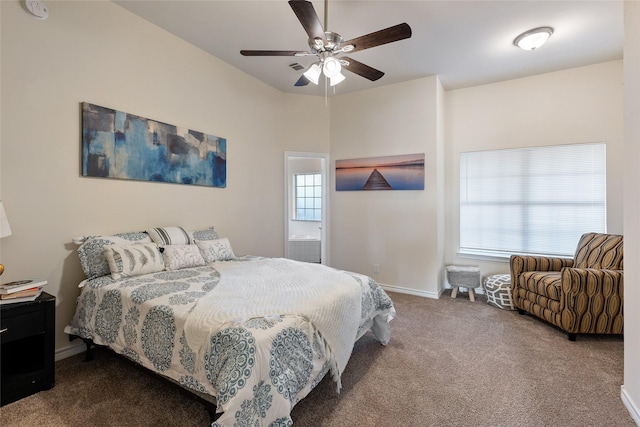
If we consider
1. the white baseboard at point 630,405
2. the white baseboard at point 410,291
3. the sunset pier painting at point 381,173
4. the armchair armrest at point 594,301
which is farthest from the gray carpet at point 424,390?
the sunset pier painting at point 381,173

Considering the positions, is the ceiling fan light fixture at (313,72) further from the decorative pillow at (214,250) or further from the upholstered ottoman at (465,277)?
the upholstered ottoman at (465,277)

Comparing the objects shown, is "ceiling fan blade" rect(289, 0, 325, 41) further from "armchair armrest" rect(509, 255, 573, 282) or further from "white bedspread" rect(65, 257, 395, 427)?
"armchair armrest" rect(509, 255, 573, 282)

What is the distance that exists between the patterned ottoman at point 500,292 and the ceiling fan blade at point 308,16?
3399mm

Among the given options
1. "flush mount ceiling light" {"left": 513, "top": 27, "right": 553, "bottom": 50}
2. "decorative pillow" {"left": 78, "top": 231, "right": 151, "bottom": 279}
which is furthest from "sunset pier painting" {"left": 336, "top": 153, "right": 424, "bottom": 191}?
"decorative pillow" {"left": 78, "top": 231, "right": 151, "bottom": 279}

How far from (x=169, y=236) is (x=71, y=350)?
3.83 feet

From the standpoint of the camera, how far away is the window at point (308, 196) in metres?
6.84

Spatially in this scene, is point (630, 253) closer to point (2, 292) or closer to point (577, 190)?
point (577, 190)

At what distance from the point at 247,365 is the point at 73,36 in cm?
293

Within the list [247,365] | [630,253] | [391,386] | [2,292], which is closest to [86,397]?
[2,292]

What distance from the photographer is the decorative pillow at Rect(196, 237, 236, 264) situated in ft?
9.53

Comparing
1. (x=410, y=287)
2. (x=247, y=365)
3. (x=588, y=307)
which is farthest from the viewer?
(x=410, y=287)

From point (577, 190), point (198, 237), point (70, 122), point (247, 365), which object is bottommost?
point (247, 365)

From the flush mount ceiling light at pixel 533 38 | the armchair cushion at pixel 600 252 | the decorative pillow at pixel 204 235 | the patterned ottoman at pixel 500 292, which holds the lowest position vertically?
the patterned ottoman at pixel 500 292

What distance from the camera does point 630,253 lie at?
174 centimetres
